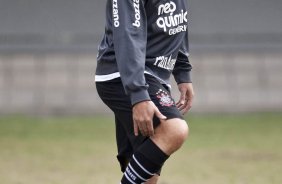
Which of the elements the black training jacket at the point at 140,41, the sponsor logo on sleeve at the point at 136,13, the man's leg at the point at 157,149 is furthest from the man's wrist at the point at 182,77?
the sponsor logo on sleeve at the point at 136,13

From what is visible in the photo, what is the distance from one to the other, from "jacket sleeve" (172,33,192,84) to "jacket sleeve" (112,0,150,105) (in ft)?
2.78

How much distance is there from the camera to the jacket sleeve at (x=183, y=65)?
612cm

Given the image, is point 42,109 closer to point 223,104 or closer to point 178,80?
point 223,104

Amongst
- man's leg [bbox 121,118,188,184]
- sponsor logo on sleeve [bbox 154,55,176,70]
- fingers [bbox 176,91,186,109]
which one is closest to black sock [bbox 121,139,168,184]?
man's leg [bbox 121,118,188,184]

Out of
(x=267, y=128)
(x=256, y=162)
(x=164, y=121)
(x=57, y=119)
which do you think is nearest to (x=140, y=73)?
(x=164, y=121)

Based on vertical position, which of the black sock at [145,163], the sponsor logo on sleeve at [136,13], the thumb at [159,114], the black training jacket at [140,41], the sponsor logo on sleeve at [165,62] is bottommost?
the black sock at [145,163]

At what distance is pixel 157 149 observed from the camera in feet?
17.4

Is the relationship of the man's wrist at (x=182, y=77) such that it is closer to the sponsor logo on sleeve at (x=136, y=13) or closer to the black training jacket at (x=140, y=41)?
the black training jacket at (x=140, y=41)

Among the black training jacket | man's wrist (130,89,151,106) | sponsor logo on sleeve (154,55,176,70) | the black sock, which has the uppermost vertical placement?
the black training jacket

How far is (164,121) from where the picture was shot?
5285 mm

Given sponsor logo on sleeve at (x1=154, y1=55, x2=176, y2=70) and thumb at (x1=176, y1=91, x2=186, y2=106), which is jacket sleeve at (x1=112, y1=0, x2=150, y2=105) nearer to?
sponsor logo on sleeve at (x1=154, y1=55, x2=176, y2=70)

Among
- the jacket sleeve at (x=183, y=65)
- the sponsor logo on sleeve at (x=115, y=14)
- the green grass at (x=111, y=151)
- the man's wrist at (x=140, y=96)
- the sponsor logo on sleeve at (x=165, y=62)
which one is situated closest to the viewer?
the man's wrist at (x=140, y=96)

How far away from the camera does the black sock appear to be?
209 inches

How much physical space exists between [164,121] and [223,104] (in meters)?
9.17
